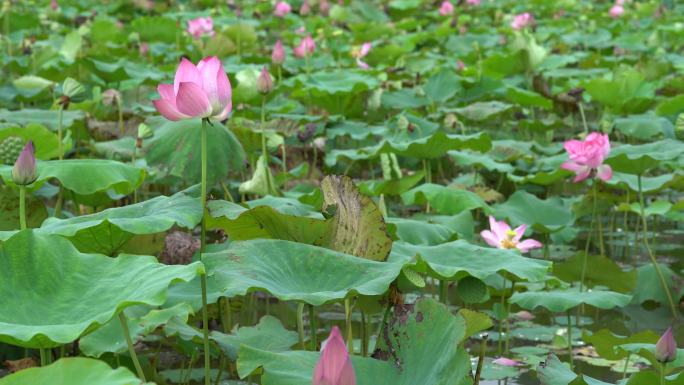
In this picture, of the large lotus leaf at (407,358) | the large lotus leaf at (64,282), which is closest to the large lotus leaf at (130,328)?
the large lotus leaf at (64,282)

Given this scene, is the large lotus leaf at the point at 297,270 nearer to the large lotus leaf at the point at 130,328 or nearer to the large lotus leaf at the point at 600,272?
the large lotus leaf at the point at 130,328

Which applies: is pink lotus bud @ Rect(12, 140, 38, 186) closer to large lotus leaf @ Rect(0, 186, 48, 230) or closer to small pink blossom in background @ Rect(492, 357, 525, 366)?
large lotus leaf @ Rect(0, 186, 48, 230)

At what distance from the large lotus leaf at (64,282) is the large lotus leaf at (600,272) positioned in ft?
4.67

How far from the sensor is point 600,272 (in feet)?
8.74

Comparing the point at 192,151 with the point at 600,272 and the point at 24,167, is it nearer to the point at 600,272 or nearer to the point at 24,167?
the point at 24,167

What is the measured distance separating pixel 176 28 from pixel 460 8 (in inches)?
129

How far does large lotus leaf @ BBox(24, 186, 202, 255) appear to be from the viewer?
1.61 metres

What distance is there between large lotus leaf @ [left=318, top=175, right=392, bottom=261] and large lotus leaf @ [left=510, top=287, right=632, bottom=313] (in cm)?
46

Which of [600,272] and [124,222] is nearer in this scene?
[124,222]

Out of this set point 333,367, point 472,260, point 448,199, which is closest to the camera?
point 333,367

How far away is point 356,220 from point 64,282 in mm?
472

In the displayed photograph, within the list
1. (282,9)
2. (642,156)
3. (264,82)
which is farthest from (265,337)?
(282,9)

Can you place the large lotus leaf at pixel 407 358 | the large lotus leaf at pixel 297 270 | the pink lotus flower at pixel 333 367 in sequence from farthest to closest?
the large lotus leaf at pixel 297 270 < the large lotus leaf at pixel 407 358 < the pink lotus flower at pixel 333 367

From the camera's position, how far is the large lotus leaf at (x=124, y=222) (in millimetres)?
1612
